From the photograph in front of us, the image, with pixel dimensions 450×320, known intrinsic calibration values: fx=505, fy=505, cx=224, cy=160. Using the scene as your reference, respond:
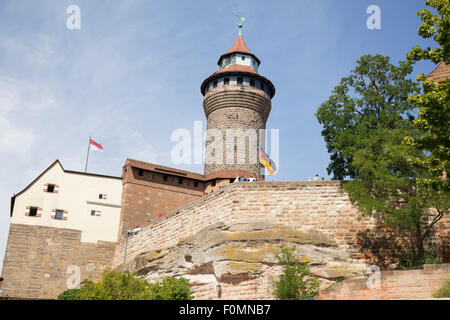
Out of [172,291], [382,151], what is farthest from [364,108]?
[172,291]

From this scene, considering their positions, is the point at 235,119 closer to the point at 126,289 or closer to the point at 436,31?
the point at 126,289

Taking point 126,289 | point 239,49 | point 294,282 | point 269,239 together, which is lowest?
point 126,289

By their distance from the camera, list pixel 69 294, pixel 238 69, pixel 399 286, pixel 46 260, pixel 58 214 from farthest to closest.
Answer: pixel 238 69
pixel 58 214
pixel 46 260
pixel 69 294
pixel 399 286

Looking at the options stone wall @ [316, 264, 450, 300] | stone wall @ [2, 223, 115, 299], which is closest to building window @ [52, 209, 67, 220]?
stone wall @ [2, 223, 115, 299]

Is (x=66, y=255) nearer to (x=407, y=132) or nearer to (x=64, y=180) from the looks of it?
(x=64, y=180)

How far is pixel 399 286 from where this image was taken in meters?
16.8

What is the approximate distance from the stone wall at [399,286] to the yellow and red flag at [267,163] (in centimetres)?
1653

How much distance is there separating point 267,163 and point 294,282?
14.1 metres

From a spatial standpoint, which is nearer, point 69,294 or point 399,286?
point 399,286

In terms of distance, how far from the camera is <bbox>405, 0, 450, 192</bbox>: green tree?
1538 cm

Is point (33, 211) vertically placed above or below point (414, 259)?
above

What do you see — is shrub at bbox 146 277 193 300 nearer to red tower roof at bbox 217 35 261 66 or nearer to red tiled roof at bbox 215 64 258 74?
red tiled roof at bbox 215 64 258 74

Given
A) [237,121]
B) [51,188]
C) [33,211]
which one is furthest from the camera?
[237,121]

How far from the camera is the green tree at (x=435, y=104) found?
15383 millimetres
